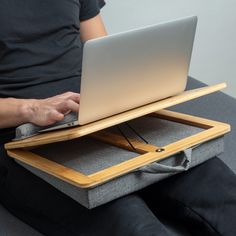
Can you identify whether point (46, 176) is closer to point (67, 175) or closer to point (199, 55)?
point (67, 175)

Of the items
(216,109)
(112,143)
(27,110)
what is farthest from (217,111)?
(27,110)

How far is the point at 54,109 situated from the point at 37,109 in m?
0.06

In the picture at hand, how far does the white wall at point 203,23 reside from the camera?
75.2 inches

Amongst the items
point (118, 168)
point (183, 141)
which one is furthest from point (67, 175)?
point (183, 141)

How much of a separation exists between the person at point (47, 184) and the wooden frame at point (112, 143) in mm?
59

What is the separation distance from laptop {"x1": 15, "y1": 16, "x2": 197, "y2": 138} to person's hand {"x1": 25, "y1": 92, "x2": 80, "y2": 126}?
0.6 inches

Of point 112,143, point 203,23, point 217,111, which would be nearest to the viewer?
point 112,143

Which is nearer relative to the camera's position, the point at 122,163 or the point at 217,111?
the point at 122,163

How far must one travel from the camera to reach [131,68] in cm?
93


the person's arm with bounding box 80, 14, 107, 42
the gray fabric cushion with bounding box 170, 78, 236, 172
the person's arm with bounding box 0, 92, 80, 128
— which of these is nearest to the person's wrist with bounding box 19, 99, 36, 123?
the person's arm with bounding box 0, 92, 80, 128

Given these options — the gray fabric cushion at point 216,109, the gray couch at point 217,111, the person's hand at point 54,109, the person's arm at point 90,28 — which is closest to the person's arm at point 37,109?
the person's hand at point 54,109

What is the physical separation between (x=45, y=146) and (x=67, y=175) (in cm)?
19

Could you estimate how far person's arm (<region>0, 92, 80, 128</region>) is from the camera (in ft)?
3.10

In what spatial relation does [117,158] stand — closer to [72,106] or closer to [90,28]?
[72,106]
